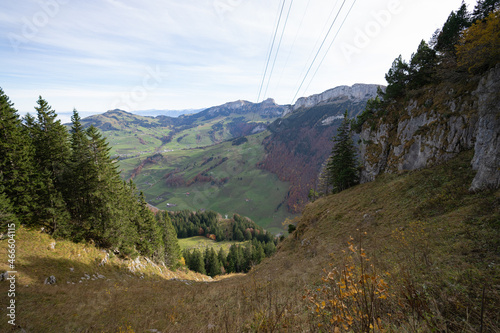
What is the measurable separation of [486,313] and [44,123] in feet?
119

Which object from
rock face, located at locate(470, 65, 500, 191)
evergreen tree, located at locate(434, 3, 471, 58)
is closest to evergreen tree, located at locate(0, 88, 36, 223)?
rock face, located at locate(470, 65, 500, 191)

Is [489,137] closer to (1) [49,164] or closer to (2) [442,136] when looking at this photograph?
(2) [442,136]

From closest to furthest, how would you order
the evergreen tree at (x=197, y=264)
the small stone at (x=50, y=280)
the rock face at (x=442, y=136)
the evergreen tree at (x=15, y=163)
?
1. the rock face at (x=442, y=136)
2. the small stone at (x=50, y=280)
3. the evergreen tree at (x=15, y=163)
4. the evergreen tree at (x=197, y=264)

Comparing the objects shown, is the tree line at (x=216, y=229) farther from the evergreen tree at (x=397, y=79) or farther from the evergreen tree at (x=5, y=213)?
the evergreen tree at (x=5, y=213)

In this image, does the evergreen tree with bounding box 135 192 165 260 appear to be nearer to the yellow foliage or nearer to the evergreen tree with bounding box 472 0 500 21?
the yellow foliage

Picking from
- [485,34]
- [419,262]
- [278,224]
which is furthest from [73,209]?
[278,224]

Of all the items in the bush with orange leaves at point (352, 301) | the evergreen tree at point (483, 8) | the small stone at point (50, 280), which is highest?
the evergreen tree at point (483, 8)

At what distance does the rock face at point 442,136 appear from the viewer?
568 inches

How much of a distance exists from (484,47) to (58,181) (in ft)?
159

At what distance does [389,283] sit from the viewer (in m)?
8.23

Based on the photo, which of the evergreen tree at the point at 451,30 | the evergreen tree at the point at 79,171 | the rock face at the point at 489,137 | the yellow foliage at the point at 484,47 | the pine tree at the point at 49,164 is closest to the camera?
the rock face at the point at 489,137

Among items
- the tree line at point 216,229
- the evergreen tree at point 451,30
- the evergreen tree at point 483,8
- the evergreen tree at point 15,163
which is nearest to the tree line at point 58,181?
the evergreen tree at point 15,163

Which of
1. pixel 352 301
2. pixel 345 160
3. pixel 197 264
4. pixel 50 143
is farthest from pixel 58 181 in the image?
pixel 197 264

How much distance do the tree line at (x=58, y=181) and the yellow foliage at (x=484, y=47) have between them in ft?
135
